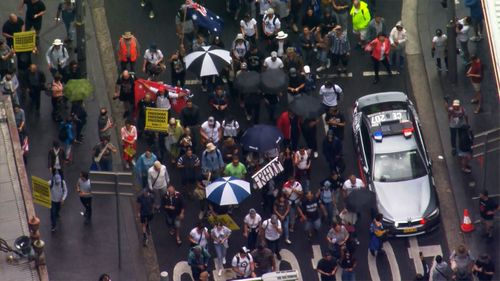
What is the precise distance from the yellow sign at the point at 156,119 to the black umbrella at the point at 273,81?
10.4 feet

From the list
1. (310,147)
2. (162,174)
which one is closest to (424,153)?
(310,147)

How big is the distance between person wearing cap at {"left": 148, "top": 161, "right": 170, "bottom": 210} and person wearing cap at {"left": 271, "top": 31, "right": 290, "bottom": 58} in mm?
6274

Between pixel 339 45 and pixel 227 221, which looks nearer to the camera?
pixel 227 221

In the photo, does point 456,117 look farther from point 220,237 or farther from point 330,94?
point 220,237

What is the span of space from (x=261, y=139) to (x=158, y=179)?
9.83ft

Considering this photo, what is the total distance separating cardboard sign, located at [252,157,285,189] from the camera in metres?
43.8

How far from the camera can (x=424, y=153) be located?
45.2 meters

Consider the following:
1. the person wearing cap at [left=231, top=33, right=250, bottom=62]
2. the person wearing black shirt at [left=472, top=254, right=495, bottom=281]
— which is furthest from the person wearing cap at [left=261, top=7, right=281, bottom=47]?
the person wearing black shirt at [left=472, top=254, right=495, bottom=281]

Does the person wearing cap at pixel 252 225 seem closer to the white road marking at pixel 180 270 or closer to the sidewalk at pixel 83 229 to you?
the white road marking at pixel 180 270

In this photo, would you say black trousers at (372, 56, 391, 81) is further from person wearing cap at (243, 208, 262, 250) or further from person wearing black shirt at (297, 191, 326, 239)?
person wearing cap at (243, 208, 262, 250)

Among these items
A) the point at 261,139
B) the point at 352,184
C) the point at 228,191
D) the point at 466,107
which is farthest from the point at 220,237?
the point at 466,107

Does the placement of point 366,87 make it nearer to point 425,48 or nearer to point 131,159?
point 425,48

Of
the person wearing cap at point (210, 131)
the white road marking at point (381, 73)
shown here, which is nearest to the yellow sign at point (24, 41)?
the person wearing cap at point (210, 131)

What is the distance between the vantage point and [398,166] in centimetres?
4478
